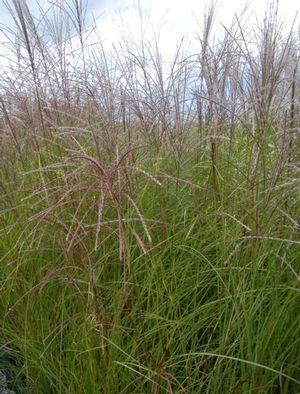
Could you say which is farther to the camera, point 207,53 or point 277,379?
point 207,53

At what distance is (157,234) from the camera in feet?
6.66

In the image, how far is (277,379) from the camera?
159 cm

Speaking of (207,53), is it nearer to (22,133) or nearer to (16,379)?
(22,133)

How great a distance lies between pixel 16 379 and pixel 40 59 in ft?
4.61

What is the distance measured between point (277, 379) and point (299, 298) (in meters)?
0.24

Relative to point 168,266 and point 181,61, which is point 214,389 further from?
point 181,61

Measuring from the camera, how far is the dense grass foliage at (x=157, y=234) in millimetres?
1548

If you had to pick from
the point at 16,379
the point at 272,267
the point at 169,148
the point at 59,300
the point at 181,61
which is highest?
the point at 181,61

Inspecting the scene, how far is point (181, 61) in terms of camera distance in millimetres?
2545

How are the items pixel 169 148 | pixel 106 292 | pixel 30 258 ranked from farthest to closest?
1. pixel 169 148
2. pixel 30 258
3. pixel 106 292

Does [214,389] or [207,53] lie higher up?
[207,53]

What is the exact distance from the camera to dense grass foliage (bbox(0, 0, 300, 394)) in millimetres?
1548

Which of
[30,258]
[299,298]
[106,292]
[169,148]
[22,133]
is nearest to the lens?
[299,298]

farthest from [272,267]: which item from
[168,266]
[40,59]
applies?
[40,59]
